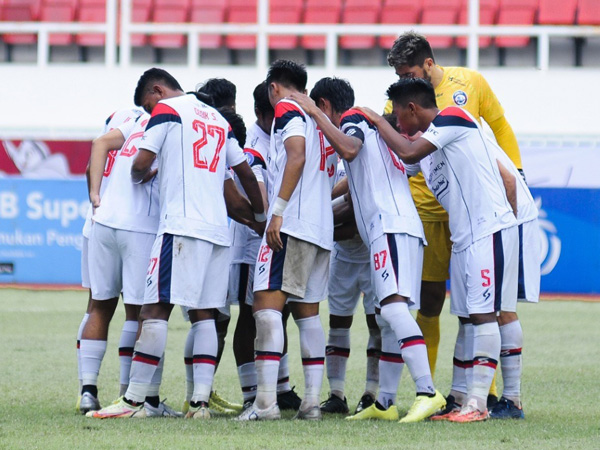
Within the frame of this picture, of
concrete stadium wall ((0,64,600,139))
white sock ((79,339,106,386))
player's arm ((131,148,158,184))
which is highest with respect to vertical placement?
concrete stadium wall ((0,64,600,139))

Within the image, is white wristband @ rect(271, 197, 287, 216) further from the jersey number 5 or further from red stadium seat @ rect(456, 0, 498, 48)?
red stadium seat @ rect(456, 0, 498, 48)

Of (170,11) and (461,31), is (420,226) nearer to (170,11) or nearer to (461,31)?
(461,31)

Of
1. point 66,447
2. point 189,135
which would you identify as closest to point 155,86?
point 189,135

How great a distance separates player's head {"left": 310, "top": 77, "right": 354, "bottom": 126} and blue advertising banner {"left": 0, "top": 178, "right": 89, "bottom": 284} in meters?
9.47

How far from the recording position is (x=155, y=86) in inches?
234

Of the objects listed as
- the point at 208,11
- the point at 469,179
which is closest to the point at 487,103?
the point at 469,179

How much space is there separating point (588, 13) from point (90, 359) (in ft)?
58.3

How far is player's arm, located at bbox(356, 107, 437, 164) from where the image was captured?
545 centimetres

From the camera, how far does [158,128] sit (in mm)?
5512

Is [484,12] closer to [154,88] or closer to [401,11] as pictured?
[401,11]

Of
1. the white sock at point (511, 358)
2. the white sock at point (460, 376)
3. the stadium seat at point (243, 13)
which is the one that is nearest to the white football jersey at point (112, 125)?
the white sock at point (460, 376)

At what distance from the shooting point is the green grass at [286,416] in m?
4.75

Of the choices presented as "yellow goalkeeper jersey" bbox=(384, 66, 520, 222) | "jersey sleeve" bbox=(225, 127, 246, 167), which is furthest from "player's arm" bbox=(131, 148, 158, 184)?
"yellow goalkeeper jersey" bbox=(384, 66, 520, 222)

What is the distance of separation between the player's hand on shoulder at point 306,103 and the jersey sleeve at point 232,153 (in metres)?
0.42
